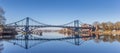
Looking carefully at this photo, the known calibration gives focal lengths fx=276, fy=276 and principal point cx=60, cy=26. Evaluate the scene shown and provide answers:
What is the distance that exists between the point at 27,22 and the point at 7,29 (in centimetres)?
1597

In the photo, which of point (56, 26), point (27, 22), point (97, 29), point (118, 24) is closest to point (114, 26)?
point (118, 24)

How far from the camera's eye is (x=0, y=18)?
116 ft

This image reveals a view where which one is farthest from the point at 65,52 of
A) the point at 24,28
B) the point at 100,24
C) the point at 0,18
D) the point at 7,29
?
the point at 100,24

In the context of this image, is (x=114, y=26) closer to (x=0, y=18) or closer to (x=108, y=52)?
(x=0, y=18)

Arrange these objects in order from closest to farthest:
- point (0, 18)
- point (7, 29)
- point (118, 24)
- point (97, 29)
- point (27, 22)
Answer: point (0, 18)
point (7, 29)
point (27, 22)
point (118, 24)
point (97, 29)

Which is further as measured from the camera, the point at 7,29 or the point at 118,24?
the point at 118,24

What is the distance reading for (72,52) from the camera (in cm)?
1873

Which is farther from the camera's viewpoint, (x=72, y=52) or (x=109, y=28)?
(x=109, y=28)

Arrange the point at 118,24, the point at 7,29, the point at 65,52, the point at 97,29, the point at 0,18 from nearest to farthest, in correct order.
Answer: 1. the point at 65,52
2. the point at 0,18
3. the point at 7,29
4. the point at 118,24
5. the point at 97,29

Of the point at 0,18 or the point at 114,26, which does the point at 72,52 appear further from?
the point at 114,26

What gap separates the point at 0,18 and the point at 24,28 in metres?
26.2

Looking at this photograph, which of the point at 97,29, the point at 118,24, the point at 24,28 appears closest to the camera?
the point at 24,28

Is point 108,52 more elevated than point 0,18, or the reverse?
point 0,18

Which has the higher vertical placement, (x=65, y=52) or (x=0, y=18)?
(x=0, y=18)
